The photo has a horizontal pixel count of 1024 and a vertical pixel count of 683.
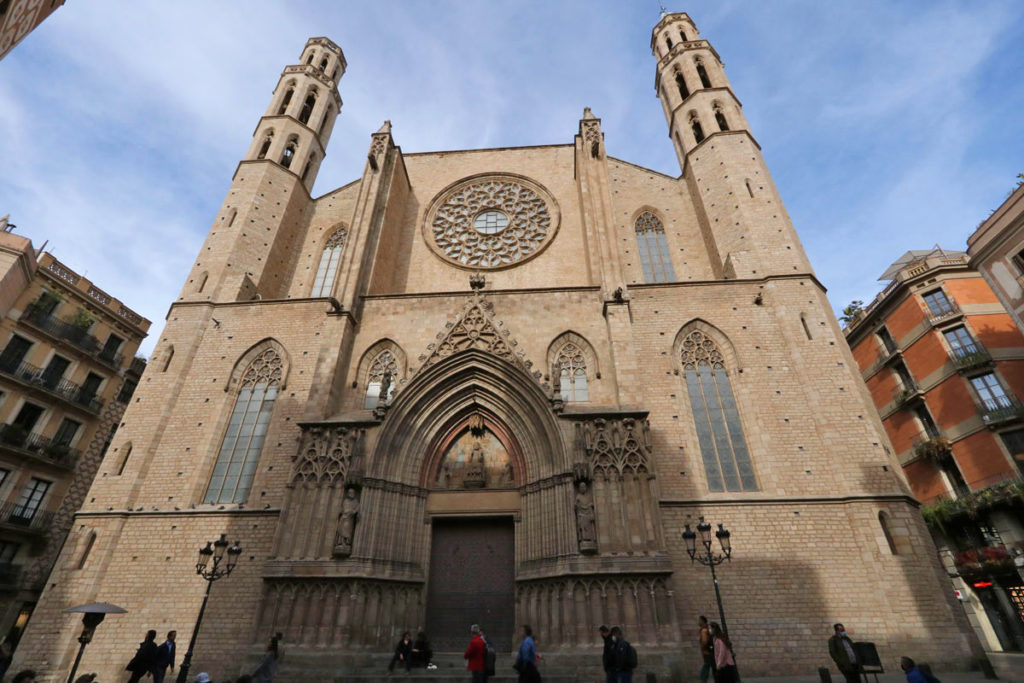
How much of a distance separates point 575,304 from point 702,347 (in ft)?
12.1

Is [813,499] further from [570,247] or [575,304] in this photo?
[570,247]

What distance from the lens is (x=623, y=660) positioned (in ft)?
24.0

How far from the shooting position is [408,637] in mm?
9680

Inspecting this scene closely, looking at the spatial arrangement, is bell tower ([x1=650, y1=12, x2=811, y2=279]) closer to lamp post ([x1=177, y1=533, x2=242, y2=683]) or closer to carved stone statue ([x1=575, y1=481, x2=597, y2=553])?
carved stone statue ([x1=575, y1=481, x2=597, y2=553])

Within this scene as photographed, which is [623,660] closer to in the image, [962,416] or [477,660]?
[477,660]

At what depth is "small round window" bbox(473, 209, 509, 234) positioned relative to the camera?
783 inches

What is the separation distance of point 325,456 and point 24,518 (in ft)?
43.7

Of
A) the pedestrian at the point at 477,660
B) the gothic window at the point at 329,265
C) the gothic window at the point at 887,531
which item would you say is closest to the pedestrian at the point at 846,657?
the gothic window at the point at 887,531

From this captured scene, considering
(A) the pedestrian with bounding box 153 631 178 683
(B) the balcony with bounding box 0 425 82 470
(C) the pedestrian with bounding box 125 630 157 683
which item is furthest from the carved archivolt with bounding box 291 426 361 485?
(B) the balcony with bounding box 0 425 82 470

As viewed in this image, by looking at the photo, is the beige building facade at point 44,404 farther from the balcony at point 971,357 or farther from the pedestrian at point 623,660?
the balcony at point 971,357

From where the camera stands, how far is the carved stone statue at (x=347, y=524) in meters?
10.6

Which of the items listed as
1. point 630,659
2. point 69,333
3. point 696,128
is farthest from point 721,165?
point 69,333

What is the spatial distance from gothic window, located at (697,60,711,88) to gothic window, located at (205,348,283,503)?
2002 cm

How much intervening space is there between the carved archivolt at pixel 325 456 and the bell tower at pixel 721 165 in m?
11.8
